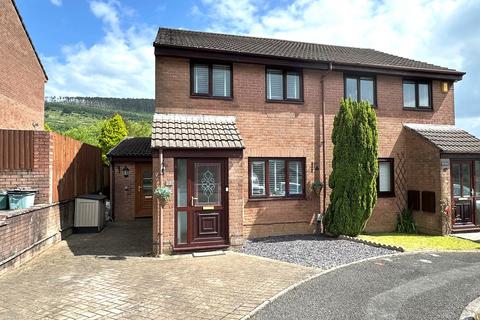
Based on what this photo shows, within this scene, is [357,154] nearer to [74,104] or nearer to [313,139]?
[313,139]

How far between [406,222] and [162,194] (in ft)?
26.5

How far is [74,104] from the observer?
7550cm

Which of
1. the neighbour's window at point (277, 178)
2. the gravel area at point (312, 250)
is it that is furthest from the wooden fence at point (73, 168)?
the gravel area at point (312, 250)

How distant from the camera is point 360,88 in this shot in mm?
11203

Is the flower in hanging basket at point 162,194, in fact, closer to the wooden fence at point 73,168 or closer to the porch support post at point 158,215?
the porch support post at point 158,215

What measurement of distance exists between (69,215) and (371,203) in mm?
9169

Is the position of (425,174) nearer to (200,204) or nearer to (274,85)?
(274,85)

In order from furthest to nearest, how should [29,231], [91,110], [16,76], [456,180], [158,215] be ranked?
[91,110] < [16,76] < [456,180] < [158,215] < [29,231]

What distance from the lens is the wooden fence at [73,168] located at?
9.48 meters

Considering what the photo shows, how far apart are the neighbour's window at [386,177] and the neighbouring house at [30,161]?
995 centimetres

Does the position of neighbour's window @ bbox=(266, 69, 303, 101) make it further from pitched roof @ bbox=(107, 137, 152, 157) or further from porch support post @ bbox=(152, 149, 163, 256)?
pitched roof @ bbox=(107, 137, 152, 157)

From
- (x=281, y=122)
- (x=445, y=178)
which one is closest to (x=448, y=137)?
(x=445, y=178)

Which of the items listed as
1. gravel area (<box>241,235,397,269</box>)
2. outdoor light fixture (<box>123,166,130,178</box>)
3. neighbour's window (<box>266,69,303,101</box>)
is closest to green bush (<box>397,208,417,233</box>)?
gravel area (<box>241,235,397,269</box>)

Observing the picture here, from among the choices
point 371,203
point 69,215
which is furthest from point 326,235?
point 69,215
